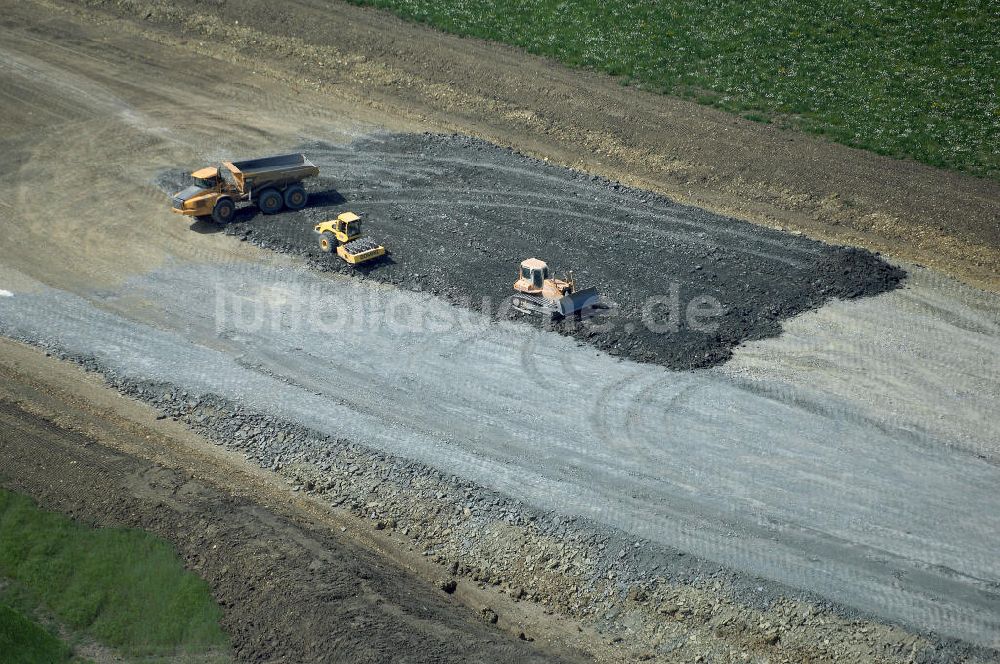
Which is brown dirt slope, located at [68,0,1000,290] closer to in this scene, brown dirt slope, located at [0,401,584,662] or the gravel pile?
the gravel pile

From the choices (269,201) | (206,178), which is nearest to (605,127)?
(269,201)

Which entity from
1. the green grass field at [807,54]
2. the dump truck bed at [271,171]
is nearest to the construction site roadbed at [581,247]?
the dump truck bed at [271,171]

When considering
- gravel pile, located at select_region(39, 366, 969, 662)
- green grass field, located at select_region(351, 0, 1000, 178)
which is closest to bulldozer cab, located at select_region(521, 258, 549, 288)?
gravel pile, located at select_region(39, 366, 969, 662)

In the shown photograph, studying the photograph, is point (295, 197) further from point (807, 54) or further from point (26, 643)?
point (807, 54)

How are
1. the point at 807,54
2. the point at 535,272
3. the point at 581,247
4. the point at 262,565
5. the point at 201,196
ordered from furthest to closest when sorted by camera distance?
the point at 807,54
the point at 201,196
the point at 581,247
the point at 535,272
the point at 262,565

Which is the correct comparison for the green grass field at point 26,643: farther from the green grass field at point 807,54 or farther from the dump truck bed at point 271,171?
the green grass field at point 807,54

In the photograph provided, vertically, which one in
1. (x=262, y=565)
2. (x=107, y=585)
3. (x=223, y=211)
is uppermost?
(x=223, y=211)

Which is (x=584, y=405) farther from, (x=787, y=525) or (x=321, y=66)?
(x=321, y=66)
